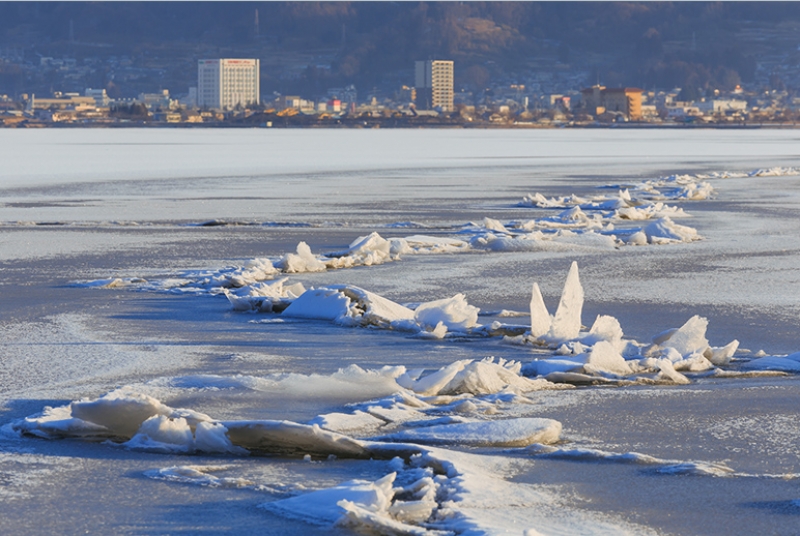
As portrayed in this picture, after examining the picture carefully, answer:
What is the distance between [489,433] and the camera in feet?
19.7

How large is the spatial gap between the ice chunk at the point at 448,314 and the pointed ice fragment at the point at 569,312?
729mm

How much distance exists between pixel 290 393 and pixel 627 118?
19305 centimetres

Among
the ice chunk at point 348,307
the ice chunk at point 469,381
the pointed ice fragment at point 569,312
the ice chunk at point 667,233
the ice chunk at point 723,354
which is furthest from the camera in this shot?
the ice chunk at point 667,233

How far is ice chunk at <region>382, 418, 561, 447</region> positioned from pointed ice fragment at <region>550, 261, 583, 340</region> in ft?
8.17

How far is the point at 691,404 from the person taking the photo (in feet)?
22.2

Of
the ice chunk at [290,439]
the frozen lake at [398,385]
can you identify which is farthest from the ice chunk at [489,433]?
the ice chunk at [290,439]

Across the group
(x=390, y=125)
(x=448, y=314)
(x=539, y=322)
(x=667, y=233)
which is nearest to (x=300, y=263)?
(x=448, y=314)

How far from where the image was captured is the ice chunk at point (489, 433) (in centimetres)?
590

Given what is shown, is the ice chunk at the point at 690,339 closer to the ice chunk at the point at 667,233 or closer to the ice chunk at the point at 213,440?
the ice chunk at the point at 213,440

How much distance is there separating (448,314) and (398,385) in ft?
7.30

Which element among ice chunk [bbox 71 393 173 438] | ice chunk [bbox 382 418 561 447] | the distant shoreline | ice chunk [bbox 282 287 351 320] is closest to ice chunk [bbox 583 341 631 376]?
ice chunk [bbox 382 418 561 447]

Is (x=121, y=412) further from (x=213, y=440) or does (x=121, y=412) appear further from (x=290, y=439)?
(x=290, y=439)

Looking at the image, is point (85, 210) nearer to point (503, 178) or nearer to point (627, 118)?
point (503, 178)

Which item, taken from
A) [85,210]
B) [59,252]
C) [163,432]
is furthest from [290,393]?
[85,210]
